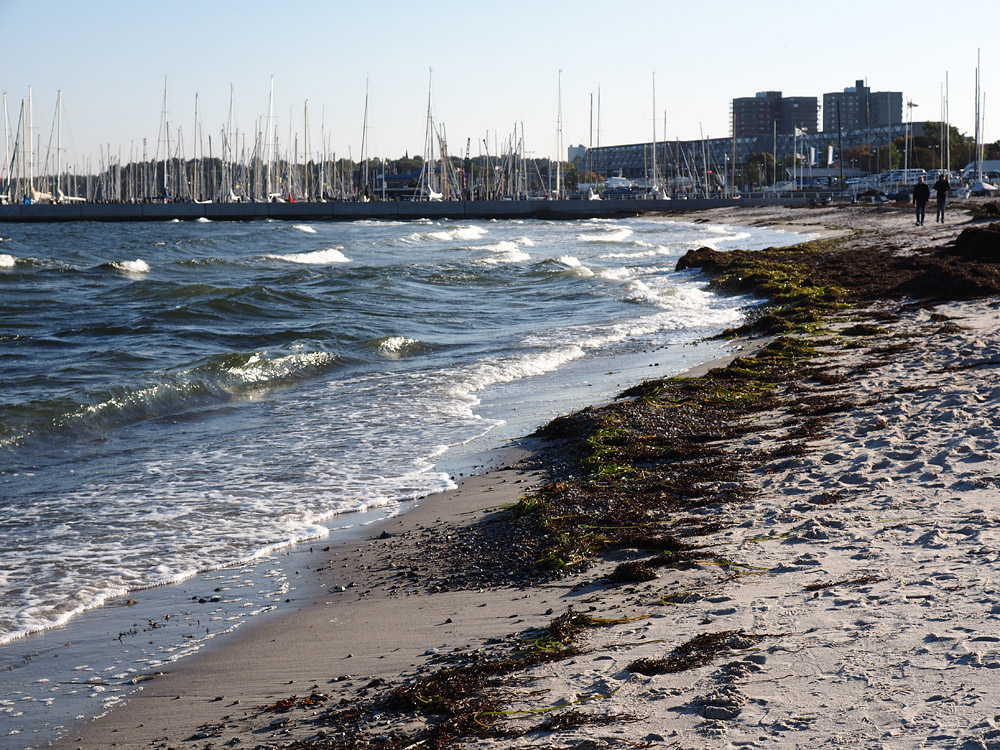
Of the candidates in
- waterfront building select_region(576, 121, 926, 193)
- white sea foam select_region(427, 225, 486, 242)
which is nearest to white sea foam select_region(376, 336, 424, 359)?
white sea foam select_region(427, 225, 486, 242)

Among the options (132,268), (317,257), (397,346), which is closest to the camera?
(397,346)

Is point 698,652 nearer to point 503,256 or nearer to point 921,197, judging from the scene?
point 921,197

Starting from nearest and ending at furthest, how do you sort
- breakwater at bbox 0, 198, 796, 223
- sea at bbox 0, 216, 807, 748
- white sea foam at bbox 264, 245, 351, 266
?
1. sea at bbox 0, 216, 807, 748
2. white sea foam at bbox 264, 245, 351, 266
3. breakwater at bbox 0, 198, 796, 223

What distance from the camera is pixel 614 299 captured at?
2130 cm

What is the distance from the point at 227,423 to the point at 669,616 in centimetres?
690

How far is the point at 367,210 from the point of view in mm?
92062

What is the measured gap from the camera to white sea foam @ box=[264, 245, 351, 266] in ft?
125

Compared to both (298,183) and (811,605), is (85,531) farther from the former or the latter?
(298,183)

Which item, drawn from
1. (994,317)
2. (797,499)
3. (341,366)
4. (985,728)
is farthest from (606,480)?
(341,366)

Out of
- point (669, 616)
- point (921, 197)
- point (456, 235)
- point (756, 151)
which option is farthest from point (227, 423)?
point (756, 151)

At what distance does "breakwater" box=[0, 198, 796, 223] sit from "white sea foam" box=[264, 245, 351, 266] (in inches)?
2013

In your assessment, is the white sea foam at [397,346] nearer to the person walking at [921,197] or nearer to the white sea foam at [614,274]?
the white sea foam at [614,274]

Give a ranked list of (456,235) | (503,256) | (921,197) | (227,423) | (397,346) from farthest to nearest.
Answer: (456,235), (503,256), (921,197), (397,346), (227,423)

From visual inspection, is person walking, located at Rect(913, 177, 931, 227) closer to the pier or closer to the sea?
the sea
